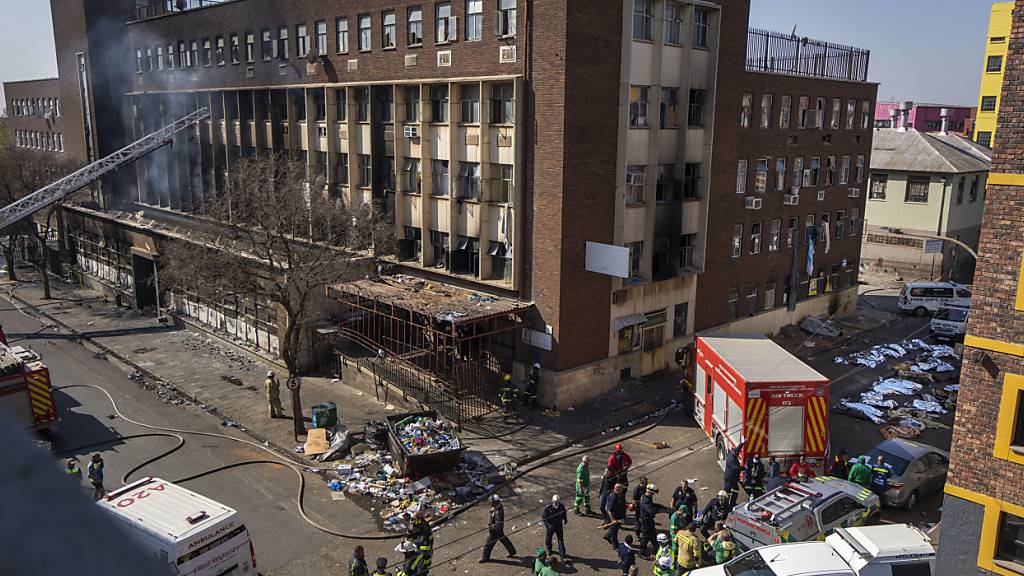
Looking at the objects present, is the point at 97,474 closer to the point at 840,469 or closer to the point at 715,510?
the point at 715,510

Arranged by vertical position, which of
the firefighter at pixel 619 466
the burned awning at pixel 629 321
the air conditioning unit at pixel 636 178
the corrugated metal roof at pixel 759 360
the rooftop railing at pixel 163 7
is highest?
the rooftop railing at pixel 163 7

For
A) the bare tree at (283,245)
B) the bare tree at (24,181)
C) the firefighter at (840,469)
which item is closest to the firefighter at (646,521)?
the firefighter at (840,469)

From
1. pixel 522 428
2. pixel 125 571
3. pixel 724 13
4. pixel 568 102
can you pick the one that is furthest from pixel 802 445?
pixel 125 571

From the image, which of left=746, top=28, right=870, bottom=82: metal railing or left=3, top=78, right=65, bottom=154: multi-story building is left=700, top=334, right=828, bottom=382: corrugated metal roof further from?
left=3, top=78, right=65, bottom=154: multi-story building

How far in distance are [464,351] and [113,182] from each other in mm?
35239

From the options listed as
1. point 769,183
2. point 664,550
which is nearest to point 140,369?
point 664,550

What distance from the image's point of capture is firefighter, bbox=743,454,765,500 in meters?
18.9

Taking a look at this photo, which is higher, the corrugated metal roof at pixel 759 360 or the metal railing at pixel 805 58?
the metal railing at pixel 805 58

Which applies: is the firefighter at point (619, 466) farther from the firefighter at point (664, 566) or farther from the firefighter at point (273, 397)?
the firefighter at point (273, 397)

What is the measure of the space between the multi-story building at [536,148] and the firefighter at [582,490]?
6.82 metres

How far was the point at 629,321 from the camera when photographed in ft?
89.1

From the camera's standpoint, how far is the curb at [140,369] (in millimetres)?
21984

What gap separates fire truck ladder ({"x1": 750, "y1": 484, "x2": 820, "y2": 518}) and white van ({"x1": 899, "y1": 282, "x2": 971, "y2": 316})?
27.1 meters

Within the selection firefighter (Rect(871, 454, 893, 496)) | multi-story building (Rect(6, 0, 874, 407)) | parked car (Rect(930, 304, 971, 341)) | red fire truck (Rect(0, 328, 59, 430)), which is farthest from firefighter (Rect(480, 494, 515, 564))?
parked car (Rect(930, 304, 971, 341))
